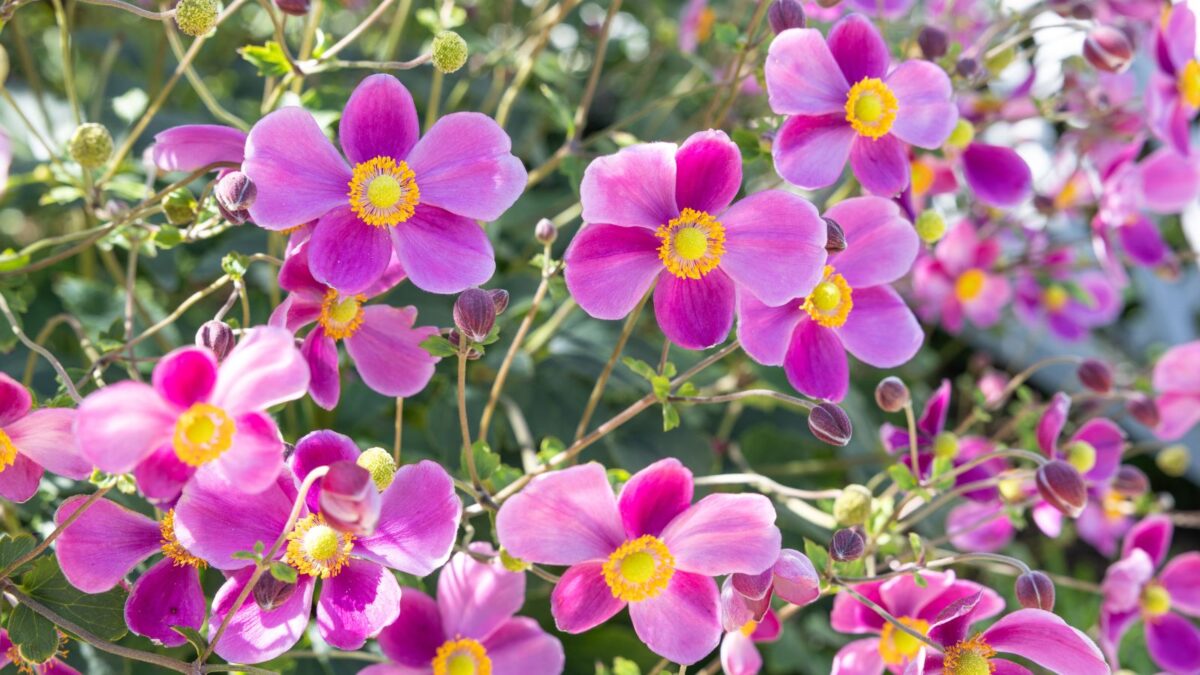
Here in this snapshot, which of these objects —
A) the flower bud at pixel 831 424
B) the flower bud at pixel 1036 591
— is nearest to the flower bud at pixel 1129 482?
the flower bud at pixel 1036 591

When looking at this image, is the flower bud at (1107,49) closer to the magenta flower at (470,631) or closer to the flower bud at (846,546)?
the flower bud at (846,546)

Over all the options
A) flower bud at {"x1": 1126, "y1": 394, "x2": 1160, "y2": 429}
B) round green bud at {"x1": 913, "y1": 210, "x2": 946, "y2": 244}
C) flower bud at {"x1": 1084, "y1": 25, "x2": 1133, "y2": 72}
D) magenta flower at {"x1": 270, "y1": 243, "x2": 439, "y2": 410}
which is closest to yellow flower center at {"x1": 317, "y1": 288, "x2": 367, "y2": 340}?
magenta flower at {"x1": 270, "y1": 243, "x2": 439, "y2": 410}

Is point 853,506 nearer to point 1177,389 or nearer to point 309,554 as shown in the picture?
point 309,554

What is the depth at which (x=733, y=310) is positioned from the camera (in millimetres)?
879

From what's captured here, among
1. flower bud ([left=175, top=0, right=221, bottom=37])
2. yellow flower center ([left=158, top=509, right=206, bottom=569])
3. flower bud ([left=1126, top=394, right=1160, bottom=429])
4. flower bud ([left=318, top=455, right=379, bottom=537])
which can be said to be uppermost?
flower bud ([left=175, top=0, right=221, bottom=37])

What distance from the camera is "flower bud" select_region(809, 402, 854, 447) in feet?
2.76

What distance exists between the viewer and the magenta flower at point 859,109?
894mm

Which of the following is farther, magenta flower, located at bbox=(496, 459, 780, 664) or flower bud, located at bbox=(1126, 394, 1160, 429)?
flower bud, located at bbox=(1126, 394, 1160, 429)

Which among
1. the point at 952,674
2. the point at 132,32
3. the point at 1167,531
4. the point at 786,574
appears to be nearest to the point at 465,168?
the point at 786,574

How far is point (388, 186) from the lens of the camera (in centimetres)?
83

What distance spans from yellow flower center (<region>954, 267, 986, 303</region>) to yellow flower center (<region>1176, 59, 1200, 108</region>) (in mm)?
370

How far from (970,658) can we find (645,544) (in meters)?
0.26

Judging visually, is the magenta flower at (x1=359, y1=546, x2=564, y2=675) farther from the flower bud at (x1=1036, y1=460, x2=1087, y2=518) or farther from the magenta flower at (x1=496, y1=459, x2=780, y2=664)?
the flower bud at (x1=1036, y1=460, x2=1087, y2=518)

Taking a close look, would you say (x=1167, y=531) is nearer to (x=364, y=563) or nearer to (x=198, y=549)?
(x=364, y=563)
